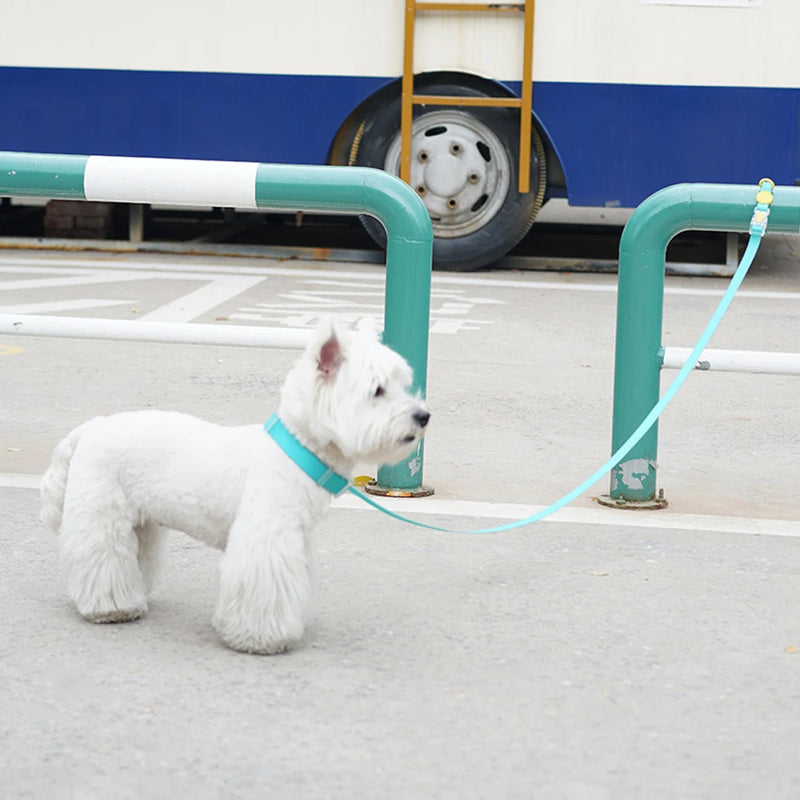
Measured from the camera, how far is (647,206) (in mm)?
4527

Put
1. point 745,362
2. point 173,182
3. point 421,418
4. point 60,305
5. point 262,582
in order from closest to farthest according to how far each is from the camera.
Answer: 1. point 421,418
2. point 262,582
3. point 745,362
4. point 173,182
5. point 60,305

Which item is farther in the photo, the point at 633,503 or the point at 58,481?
the point at 633,503

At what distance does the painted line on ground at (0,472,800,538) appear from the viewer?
452 cm

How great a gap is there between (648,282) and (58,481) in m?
1.97

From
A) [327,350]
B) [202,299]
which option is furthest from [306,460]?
[202,299]

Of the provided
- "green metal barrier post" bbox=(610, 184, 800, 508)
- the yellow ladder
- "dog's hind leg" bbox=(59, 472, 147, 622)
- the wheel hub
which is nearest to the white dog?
"dog's hind leg" bbox=(59, 472, 147, 622)

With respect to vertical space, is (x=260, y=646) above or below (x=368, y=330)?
below

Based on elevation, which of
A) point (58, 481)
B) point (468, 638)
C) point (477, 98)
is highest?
point (477, 98)

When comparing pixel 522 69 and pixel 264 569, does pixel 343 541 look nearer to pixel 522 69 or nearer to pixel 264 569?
pixel 264 569

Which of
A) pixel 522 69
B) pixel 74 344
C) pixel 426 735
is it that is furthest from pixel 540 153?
pixel 426 735

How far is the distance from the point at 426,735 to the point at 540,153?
7.10 meters

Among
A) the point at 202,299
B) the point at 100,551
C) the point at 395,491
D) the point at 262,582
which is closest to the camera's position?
the point at 262,582

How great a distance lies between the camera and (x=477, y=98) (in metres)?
9.41

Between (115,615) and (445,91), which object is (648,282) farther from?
(445,91)
